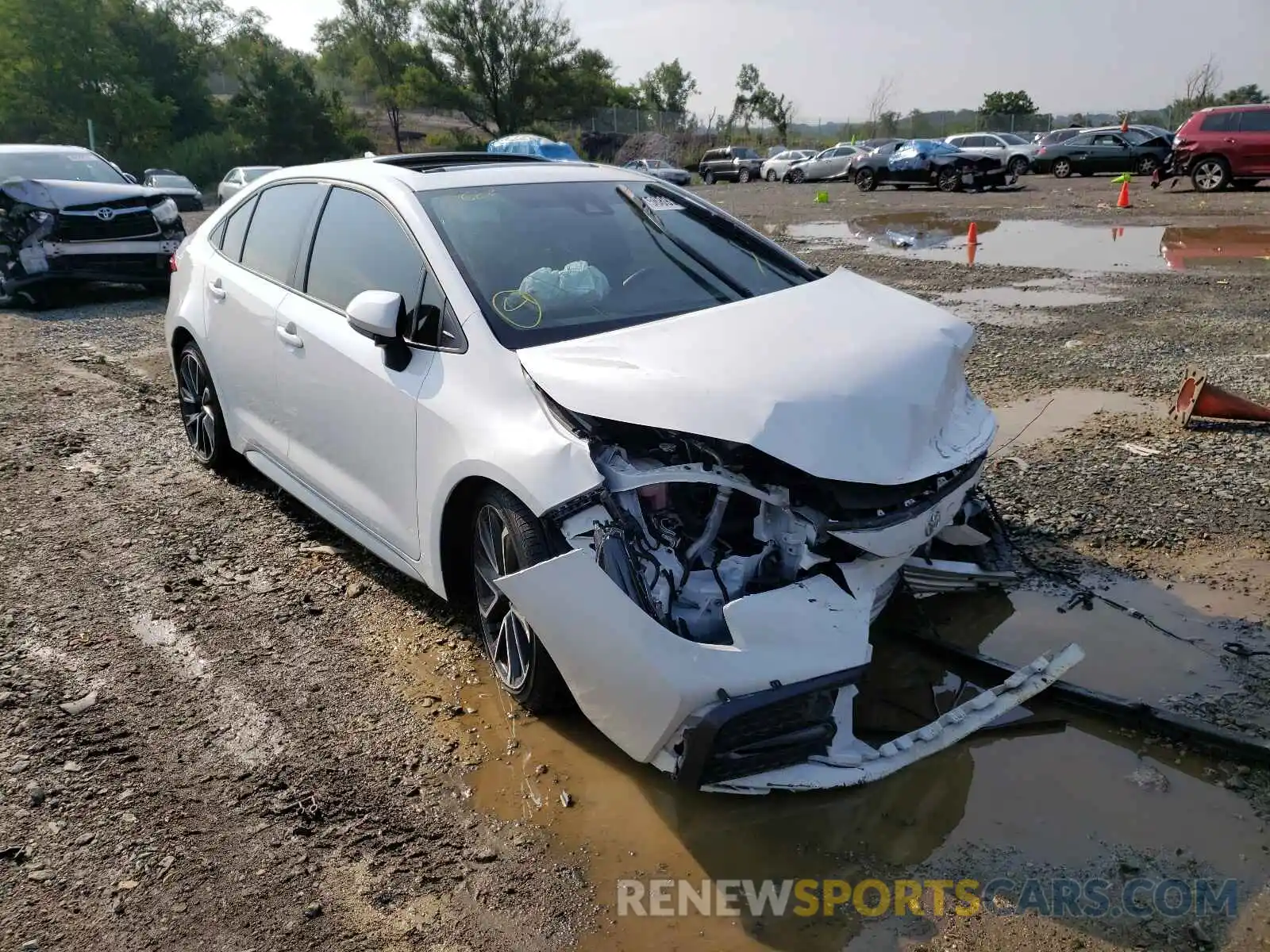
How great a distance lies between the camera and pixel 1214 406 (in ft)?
18.2

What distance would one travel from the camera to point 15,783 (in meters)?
2.99

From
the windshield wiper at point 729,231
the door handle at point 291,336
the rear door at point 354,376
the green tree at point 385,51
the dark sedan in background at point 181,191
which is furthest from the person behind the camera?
the green tree at point 385,51

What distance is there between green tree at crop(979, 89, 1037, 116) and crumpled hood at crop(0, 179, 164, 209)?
66.2 meters

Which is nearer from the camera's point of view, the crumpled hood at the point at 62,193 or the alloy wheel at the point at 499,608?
the alloy wheel at the point at 499,608

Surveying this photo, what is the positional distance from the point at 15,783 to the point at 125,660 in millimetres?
733

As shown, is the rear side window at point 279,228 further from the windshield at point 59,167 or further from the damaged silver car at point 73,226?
the windshield at point 59,167

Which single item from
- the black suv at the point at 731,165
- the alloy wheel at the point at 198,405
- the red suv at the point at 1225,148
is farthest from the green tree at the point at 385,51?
the alloy wheel at the point at 198,405

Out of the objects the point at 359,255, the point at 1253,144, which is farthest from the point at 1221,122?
the point at 359,255

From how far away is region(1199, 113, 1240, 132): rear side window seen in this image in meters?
20.5

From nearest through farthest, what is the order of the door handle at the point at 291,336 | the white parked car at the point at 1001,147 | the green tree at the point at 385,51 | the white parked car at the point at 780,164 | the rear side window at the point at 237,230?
the door handle at the point at 291,336
the rear side window at the point at 237,230
the white parked car at the point at 1001,147
the white parked car at the point at 780,164
the green tree at the point at 385,51

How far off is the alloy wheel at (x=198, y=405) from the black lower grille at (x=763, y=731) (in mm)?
3867

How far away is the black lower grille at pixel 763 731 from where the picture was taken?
2449 mm

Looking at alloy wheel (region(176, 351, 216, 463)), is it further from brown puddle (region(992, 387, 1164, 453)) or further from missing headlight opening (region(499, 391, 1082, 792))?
brown puddle (region(992, 387, 1164, 453))

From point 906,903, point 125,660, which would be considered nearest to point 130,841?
point 125,660
